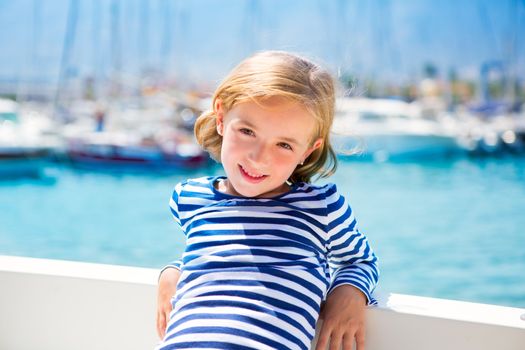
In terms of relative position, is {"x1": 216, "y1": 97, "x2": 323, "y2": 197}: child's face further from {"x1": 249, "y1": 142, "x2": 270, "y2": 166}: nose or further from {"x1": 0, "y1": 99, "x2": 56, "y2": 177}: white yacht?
{"x1": 0, "y1": 99, "x2": 56, "y2": 177}: white yacht

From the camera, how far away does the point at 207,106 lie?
27.0 ft

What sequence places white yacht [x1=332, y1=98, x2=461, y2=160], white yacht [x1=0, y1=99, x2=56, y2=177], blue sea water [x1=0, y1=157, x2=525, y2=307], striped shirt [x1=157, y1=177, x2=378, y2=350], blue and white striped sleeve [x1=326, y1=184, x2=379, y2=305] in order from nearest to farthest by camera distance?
1. striped shirt [x1=157, y1=177, x2=378, y2=350]
2. blue and white striped sleeve [x1=326, y1=184, x2=379, y2=305]
3. blue sea water [x1=0, y1=157, x2=525, y2=307]
4. white yacht [x1=0, y1=99, x2=56, y2=177]
5. white yacht [x1=332, y1=98, x2=461, y2=160]

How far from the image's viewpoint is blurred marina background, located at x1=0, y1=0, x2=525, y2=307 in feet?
37.4

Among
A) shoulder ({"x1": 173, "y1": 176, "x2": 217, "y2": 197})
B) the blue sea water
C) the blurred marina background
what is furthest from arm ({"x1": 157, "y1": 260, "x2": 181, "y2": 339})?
the blue sea water

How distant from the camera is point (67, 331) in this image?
4.20 ft

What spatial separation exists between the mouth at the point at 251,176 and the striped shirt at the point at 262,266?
46 mm

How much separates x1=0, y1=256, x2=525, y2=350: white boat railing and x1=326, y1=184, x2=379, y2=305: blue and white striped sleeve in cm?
Answer: 5

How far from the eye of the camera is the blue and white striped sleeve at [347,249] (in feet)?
3.50

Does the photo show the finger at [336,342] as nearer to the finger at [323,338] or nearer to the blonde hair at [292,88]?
the finger at [323,338]

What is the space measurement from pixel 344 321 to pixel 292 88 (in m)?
0.36

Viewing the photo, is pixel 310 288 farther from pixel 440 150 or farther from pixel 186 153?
pixel 440 150

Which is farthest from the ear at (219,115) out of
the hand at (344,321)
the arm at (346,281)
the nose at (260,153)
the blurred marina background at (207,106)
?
the blurred marina background at (207,106)

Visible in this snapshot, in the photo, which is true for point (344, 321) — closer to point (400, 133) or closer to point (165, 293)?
point (165, 293)

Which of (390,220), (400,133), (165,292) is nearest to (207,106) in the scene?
(390,220)
